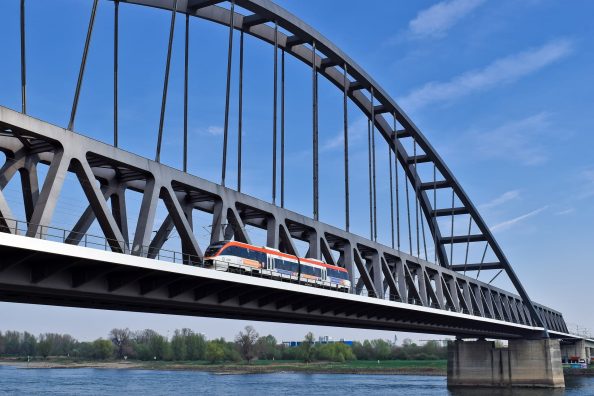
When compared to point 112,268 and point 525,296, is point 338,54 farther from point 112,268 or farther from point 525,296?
point 525,296

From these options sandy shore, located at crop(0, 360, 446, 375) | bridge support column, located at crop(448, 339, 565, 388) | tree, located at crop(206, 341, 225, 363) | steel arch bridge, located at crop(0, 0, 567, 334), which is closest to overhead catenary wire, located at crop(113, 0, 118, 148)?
steel arch bridge, located at crop(0, 0, 567, 334)

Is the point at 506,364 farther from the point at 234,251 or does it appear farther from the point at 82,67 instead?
the point at 82,67

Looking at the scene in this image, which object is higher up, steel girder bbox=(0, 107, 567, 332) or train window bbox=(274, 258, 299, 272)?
steel girder bbox=(0, 107, 567, 332)

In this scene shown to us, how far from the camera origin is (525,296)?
95.9m

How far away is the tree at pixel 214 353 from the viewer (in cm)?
18800

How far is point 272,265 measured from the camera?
1372 inches

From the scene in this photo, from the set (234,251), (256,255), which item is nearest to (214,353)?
(256,255)

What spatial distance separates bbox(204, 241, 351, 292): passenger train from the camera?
1216 inches

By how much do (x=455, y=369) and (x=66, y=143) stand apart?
257ft

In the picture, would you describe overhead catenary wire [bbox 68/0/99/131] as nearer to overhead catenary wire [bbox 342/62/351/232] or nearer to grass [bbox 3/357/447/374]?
overhead catenary wire [bbox 342/62/351/232]

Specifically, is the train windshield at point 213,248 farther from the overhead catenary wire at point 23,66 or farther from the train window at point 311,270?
the overhead catenary wire at point 23,66

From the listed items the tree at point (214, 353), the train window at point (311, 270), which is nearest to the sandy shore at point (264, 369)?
the tree at point (214, 353)

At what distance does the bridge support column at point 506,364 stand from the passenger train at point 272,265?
2088 inches

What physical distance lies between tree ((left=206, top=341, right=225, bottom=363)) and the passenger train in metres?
151
